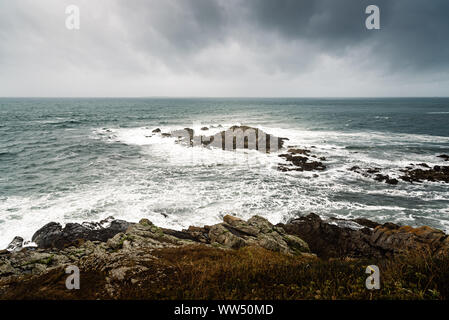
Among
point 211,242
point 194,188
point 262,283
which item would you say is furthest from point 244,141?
point 262,283

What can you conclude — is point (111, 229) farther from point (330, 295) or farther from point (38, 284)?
point (330, 295)

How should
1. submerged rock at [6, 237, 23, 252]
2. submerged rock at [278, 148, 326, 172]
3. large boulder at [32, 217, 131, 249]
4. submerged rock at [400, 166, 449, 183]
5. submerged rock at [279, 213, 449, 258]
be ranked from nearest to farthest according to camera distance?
submerged rock at [279, 213, 449, 258] → submerged rock at [6, 237, 23, 252] → large boulder at [32, 217, 131, 249] → submerged rock at [400, 166, 449, 183] → submerged rock at [278, 148, 326, 172]

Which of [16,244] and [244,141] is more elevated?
[244,141]

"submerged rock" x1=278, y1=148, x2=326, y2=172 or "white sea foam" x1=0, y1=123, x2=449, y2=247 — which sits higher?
"submerged rock" x1=278, y1=148, x2=326, y2=172

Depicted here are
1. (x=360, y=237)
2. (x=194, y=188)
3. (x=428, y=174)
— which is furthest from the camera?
(x=428, y=174)

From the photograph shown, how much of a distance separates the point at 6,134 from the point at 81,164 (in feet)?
104

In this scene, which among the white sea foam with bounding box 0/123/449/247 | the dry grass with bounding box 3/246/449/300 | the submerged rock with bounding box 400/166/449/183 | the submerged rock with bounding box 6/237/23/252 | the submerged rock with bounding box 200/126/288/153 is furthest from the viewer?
the submerged rock with bounding box 200/126/288/153

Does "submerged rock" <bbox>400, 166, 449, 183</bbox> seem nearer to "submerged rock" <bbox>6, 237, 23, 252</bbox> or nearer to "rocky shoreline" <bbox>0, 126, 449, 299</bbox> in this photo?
"rocky shoreline" <bbox>0, 126, 449, 299</bbox>

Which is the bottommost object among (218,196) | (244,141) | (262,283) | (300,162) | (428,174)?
(218,196)

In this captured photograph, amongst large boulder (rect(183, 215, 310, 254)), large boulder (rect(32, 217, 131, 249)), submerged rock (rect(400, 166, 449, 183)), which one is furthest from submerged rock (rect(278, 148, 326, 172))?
large boulder (rect(32, 217, 131, 249))

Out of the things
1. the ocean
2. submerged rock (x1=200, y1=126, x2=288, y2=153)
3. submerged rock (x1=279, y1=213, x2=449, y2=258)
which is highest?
submerged rock (x1=200, y1=126, x2=288, y2=153)

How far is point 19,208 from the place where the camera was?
14.5 m

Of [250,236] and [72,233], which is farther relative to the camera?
[72,233]

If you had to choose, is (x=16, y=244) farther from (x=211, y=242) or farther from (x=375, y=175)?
(x=375, y=175)
